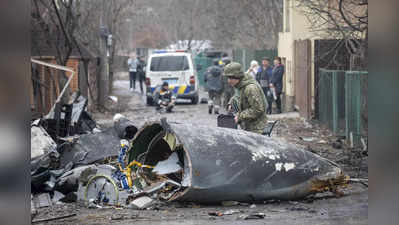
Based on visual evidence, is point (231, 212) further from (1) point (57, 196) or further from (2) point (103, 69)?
(2) point (103, 69)

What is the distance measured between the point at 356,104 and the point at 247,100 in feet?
15.2

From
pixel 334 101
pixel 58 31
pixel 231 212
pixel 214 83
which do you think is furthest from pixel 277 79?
pixel 231 212

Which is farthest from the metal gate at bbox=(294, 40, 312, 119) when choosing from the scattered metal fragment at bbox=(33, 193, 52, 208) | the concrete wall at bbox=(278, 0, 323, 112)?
the scattered metal fragment at bbox=(33, 193, 52, 208)

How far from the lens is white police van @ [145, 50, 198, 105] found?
25516mm

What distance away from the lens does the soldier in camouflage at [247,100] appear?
9.01 m

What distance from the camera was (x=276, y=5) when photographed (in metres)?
32.6

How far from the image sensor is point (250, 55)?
29.0 metres

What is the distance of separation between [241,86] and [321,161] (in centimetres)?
167

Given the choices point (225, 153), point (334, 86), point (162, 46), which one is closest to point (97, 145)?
point (225, 153)

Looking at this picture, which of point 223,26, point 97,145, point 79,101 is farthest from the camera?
point 223,26

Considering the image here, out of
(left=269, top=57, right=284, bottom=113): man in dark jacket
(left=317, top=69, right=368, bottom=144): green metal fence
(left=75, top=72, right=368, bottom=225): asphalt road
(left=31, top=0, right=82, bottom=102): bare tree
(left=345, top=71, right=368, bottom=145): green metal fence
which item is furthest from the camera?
(left=269, top=57, right=284, bottom=113): man in dark jacket

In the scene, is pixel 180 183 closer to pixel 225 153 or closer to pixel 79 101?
pixel 225 153

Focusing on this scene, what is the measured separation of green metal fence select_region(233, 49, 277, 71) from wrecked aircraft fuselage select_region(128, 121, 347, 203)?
19520 millimetres

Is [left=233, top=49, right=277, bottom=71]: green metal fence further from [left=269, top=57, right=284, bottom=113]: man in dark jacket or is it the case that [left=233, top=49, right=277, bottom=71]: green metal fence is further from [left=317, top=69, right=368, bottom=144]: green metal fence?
[left=317, top=69, right=368, bottom=144]: green metal fence
